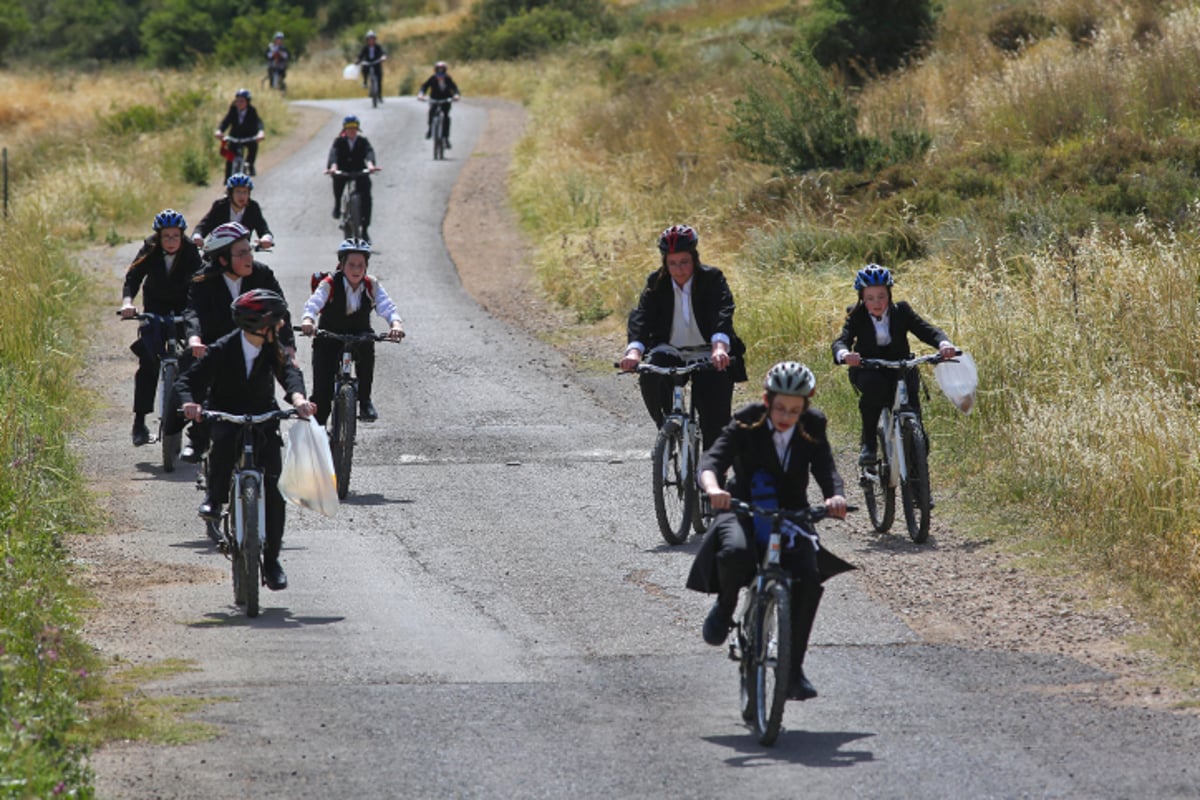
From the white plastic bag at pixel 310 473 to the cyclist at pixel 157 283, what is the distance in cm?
449

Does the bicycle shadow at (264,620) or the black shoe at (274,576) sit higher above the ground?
the black shoe at (274,576)

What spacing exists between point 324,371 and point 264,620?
377 cm

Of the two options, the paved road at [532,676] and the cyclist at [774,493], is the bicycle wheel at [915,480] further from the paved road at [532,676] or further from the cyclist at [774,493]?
the cyclist at [774,493]

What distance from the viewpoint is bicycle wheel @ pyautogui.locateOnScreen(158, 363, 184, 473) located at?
13.3m

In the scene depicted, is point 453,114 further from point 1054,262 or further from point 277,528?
point 277,528

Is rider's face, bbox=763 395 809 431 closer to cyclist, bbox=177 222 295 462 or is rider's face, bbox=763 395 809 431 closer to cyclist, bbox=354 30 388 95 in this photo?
cyclist, bbox=177 222 295 462

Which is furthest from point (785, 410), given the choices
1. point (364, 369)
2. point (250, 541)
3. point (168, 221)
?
point (168, 221)

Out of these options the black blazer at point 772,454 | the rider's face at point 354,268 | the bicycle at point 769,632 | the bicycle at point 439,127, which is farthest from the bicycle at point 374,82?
the bicycle at point 769,632

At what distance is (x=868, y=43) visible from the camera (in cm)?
2931

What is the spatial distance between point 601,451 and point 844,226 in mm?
7227

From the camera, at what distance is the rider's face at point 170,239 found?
13555 mm

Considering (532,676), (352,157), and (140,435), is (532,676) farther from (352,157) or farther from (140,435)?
(352,157)

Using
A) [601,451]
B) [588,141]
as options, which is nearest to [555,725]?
[601,451]

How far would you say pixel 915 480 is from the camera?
11.2 m
